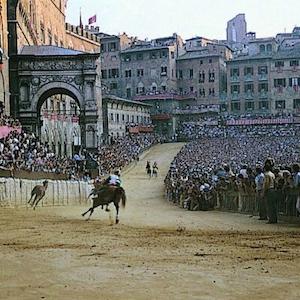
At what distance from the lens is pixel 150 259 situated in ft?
45.9

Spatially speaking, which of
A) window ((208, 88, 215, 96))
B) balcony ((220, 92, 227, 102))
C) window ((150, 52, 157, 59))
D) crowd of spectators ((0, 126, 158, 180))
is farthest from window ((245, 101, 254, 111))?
crowd of spectators ((0, 126, 158, 180))

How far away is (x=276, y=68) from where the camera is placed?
97750 mm

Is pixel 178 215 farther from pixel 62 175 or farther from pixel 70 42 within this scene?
pixel 70 42

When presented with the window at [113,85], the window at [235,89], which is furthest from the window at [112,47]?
the window at [235,89]

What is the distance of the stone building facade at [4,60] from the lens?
48.2 m

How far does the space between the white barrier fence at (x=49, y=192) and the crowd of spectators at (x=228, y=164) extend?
198 inches

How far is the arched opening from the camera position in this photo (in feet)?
187

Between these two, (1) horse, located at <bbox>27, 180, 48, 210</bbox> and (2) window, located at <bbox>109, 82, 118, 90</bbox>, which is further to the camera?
(2) window, located at <bbox>109, 82, 118, 90</bbox>

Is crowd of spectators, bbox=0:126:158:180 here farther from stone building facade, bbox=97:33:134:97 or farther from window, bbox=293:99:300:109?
stone building facade, bbox=97:33:134:97

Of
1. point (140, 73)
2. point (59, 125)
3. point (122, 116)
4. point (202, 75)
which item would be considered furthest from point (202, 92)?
point (59, 125)

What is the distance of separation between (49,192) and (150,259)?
61.9ft

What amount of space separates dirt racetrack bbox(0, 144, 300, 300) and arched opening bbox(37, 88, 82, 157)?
1318 inches

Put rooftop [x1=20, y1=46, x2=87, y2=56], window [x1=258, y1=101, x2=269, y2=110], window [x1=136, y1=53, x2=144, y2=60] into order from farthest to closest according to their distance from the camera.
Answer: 1. window [x1=136, y1=53, x2=144, y2=60]
2. window [x1=258, y1=101, x2=269, y2=110]
3. rooftop [x1=20, y1=46, x2=87, y2=56]

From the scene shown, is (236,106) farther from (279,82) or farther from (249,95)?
(279,82)
